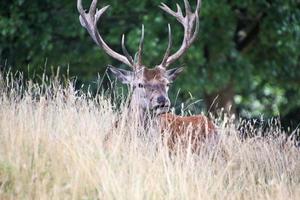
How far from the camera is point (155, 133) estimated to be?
7.99 m

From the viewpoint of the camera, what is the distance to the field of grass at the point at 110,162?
608cm

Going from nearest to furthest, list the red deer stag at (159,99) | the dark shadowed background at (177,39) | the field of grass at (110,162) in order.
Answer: the field of grass at (110,162)
the red deer stag at (159,99)
the dark shadowed background at (177,39)

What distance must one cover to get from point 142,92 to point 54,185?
296 cm

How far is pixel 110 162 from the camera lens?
652 cm

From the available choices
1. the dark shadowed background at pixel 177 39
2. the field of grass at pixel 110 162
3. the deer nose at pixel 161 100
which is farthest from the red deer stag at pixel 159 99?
the dark shadowed background at pixel 177 39

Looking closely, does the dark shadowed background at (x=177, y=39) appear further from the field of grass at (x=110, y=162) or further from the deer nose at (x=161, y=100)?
the field of grass at (x=110, y=162)

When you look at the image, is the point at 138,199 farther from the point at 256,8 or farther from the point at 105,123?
the point at 256,8

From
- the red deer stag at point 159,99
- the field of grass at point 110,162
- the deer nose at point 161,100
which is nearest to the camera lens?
the field of grass at point 110,162

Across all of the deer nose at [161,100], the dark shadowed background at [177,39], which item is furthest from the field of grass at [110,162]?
the dark shadowed background at [177,39]

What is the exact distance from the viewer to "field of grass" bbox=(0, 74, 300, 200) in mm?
6078

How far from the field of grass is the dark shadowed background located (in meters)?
7.34

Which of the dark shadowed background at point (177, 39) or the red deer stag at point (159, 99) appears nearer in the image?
the red deer stag at point (159, 99)

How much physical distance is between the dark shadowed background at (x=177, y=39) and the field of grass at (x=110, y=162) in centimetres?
734

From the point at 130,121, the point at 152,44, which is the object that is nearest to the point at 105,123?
the point at 130,121
